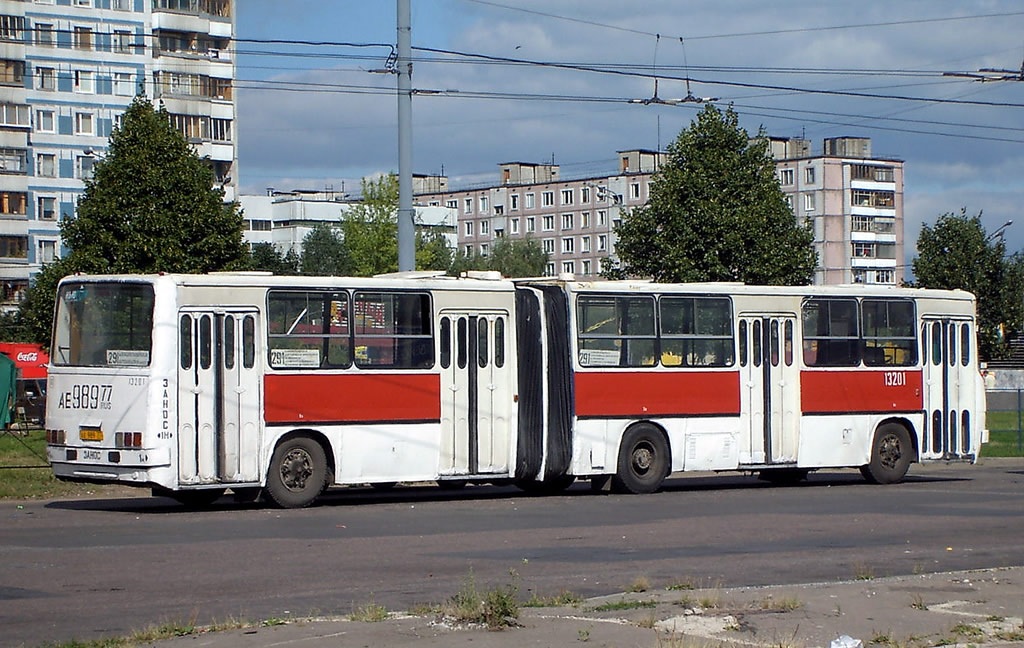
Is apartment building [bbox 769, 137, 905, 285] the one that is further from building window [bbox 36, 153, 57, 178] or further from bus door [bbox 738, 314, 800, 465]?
bus door [bbox 738, 314, 800, 465]

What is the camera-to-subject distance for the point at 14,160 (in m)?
79.6

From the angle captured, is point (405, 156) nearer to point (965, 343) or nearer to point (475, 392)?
point (475, 392)

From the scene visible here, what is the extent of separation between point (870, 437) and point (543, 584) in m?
13.7

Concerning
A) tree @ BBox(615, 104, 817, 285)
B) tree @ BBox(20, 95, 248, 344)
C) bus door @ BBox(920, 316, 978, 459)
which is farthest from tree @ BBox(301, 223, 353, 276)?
bus door @ BBox(920, 316, 978, 459)

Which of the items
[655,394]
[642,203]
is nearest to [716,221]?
[655,394]

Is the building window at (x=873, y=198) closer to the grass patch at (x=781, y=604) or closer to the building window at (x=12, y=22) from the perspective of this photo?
the building window at (x=12, y=22)

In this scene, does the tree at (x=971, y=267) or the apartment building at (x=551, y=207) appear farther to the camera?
the apartment building at (x=551, y=207)

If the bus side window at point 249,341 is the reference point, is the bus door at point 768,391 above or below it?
below

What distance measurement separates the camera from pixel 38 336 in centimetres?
4434

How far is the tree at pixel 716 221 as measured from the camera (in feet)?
163

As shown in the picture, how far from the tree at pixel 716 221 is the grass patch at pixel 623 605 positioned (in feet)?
128

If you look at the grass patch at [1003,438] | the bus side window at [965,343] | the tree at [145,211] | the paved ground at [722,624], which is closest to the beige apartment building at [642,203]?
the grass patch at [1003,438]

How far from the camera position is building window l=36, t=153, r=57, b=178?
82.3 m

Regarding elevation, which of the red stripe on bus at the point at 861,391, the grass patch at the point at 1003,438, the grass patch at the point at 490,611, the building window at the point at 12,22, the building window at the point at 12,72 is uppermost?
the building window at the point at 12,22
